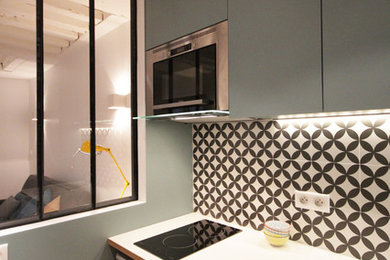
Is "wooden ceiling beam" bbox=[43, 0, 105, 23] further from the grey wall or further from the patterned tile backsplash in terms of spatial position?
the patterned tile backsplash

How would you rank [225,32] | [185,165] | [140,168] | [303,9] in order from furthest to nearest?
1. [185,165]
2. [140,168]
3. [225,32]
4. [303,9]

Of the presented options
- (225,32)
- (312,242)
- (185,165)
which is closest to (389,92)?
(225,32)

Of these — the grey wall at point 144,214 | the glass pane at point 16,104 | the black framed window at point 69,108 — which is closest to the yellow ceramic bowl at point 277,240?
the grey wall at point 144,214

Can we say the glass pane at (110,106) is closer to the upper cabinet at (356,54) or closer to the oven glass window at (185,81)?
the oven glass window at (185,81)

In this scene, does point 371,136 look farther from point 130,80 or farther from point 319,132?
point 130,80

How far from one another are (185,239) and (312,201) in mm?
714

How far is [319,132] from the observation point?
1272 millimetres

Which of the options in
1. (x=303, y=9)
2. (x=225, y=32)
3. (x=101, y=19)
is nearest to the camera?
(x=303, y=9)

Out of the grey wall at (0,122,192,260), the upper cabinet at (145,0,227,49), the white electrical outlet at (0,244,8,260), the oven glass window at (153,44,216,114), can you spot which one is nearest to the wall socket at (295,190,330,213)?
the oven glass window at (153,44,216,114)

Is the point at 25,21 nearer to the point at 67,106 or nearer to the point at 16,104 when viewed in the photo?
the point at 16,104

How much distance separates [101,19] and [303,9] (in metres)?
1.91

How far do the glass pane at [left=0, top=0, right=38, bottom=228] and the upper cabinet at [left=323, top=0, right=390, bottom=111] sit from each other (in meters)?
1.82

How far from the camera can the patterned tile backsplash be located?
1.11 metres

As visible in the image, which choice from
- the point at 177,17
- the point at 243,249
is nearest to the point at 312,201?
the point at 243,249
